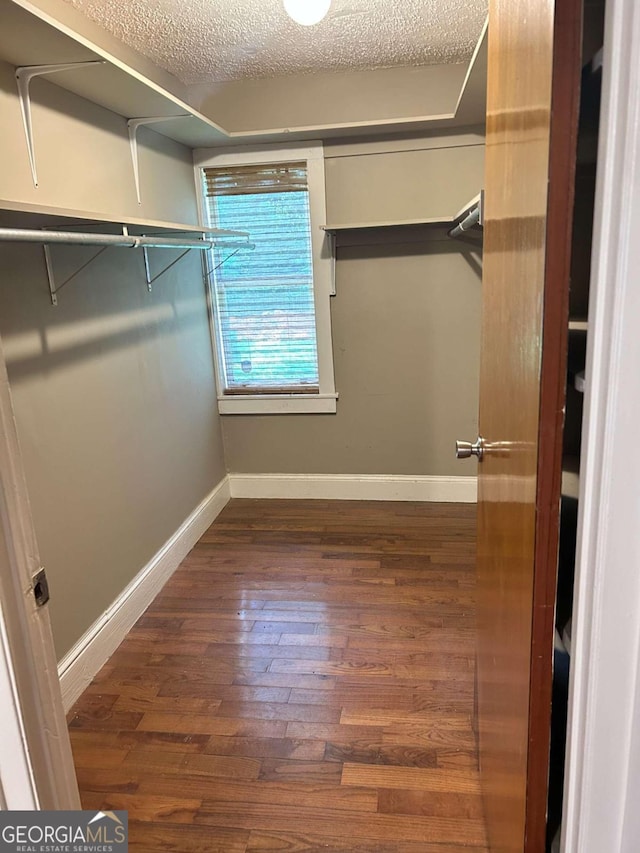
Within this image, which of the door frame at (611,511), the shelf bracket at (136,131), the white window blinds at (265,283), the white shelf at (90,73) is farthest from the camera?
the white window blinds at (265,283)

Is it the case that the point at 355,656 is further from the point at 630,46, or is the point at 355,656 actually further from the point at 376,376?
the point at 630,46

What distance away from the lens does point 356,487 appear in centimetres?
372

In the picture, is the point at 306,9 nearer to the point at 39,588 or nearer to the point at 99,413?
the point at 99,413

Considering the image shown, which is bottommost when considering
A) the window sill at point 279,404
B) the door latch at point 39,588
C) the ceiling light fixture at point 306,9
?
the window sill at point 279,404

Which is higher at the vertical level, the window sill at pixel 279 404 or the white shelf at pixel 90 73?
the white shelf at pixel 90 73

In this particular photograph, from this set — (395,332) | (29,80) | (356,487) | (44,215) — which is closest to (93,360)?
(44,215)

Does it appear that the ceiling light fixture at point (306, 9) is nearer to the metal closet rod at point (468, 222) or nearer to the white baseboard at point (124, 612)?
the metal closet rod at point (468, 222)

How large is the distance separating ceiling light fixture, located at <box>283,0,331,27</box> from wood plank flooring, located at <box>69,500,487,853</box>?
A: 7.35 ft

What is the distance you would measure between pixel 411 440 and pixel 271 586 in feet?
4.26

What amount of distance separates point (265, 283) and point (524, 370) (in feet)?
8.99

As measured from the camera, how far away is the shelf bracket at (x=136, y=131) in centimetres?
254

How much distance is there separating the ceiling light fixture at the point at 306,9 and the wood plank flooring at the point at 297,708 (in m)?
2.24

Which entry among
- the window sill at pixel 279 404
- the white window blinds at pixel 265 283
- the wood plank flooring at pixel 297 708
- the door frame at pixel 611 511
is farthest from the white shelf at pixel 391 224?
the door frame at pixel 611 511

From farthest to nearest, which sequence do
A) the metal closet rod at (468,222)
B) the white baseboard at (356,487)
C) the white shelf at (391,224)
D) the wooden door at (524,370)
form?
the white baseboard at (356,487) → the white shelf at (391,224) → the metal closet rod at (468,222) → the wooden door at (524,370)
